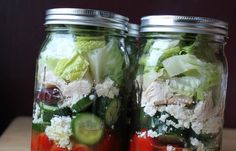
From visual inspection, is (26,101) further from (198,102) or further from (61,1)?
(198,102)

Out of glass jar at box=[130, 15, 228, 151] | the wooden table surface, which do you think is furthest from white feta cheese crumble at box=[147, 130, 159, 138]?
the wooden table surface

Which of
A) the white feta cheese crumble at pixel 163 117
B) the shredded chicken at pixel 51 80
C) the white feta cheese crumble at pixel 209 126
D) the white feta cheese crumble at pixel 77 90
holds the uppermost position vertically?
the shredded chicken at pixel 51 80

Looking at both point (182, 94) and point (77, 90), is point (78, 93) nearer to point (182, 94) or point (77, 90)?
point (77, 90)

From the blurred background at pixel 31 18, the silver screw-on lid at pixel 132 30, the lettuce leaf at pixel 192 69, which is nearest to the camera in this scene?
the lettuce leaf at pixel 192 69

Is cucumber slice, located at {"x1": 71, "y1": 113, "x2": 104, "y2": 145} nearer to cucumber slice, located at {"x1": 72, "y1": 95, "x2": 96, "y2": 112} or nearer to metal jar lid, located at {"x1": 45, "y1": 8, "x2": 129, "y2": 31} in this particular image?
cucumber slice, located at {"x1": 72, "y1": 95, "x2": 96, "y2": 112}

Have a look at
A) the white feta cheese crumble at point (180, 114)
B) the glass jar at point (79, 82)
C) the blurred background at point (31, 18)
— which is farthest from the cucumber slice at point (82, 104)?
the blurred background at point (31, 18)

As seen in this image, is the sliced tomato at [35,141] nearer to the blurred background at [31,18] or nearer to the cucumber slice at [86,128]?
the cucumber slice at [86,128]

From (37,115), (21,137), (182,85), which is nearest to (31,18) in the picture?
(21,137)
